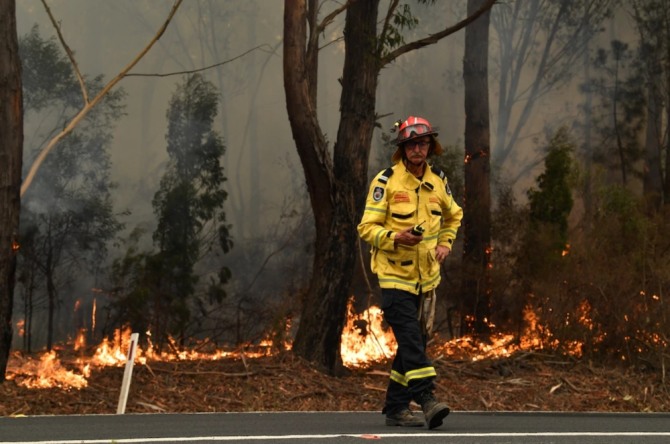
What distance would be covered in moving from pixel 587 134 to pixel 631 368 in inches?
471

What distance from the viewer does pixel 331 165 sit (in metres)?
13.5

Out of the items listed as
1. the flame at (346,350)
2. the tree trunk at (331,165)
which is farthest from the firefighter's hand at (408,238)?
the tree trunk at (331,165)

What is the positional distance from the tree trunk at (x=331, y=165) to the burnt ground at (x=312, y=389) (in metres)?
0.48

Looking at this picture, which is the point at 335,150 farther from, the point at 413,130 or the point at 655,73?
the point at 655,73

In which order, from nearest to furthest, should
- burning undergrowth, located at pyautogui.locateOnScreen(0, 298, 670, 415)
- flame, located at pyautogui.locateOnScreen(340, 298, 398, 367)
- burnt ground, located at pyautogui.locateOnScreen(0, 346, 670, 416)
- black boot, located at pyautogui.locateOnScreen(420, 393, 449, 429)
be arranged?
1. black boot, located at pyautogui.locateOnScreen(420, 393, 449, 429)
2. burnt ground, located at pyautogui.locateOnScreen(0, 346, 670, 416)
3. burning undergrowth, located at pyautogui.locateOnScreen(0, 298, 670, 415)
4. flame, located at pyautogui.locateOnScreen(340, 298, 398, 367)

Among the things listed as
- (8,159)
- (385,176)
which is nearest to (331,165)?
(8,159)

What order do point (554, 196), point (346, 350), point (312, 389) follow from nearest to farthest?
point (312, 389)
point (346, 350)
point (554, 196)

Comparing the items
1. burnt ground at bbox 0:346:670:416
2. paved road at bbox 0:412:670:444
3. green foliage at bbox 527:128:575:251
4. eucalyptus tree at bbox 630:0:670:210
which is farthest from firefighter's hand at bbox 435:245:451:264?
eucalyptus tree at bbox 630:0:670:210

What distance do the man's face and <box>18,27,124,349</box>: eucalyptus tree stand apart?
11333 millimetres

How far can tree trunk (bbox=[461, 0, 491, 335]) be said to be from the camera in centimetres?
1920

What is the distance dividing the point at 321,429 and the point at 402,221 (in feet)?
5.20

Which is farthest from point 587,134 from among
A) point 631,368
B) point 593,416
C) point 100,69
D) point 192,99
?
point 593,416

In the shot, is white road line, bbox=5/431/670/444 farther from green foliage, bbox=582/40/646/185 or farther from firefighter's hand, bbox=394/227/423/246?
green foliage, bbox=582/40/646/185

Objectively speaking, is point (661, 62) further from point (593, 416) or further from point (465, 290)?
point (593, 416)
